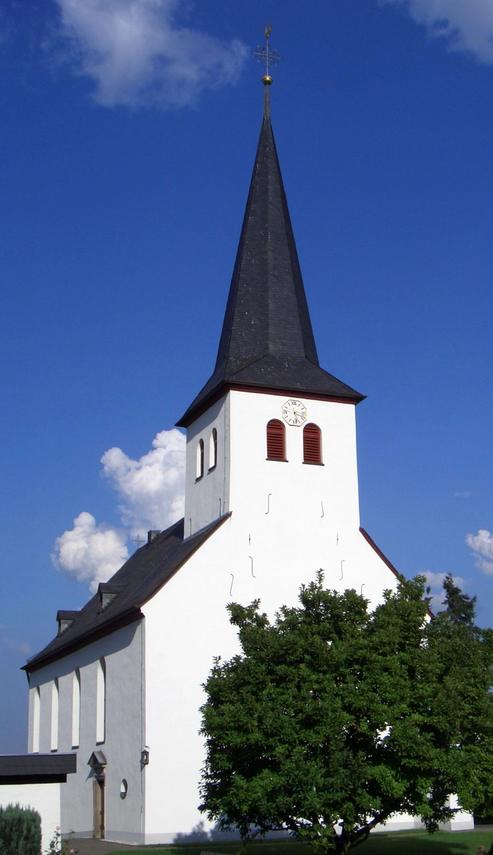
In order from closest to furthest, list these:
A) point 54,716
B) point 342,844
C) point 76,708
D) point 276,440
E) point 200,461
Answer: point 342,844
point 276,440
point 200,461
point 76,708
point 54,716

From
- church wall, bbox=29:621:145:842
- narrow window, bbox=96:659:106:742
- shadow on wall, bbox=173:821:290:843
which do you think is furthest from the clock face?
shadow on wall, bbox=173:821:290:843

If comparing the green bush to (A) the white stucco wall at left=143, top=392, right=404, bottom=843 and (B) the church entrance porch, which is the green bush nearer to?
(A) the white stucco wall at left=143, top=392, right=404, bottom=843

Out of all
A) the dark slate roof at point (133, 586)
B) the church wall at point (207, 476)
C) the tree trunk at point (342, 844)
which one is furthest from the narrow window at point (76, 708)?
the tree trunk at point (342, 844)

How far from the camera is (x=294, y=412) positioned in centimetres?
3184

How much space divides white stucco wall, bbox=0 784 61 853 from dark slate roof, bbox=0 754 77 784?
7.1 inches

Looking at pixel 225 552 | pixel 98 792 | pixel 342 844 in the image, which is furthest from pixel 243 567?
pixel 342 844

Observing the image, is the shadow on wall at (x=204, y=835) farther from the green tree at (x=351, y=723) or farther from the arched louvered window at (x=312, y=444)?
the arched louvered window at (x=312, y=444)

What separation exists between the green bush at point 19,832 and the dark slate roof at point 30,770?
20.2ft

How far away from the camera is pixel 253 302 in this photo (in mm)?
34031

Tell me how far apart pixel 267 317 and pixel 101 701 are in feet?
45.9

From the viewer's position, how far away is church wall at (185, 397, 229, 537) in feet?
102

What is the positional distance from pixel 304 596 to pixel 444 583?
3521 cm

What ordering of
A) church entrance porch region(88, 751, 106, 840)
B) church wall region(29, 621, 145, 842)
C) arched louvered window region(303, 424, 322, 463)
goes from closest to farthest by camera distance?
church wall region(29, 621, 145, 842)
church entrance porch region(88, 751, 106, 840)
arched louvered window region(303, 424, 322, 463)

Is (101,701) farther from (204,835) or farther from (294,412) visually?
(294,412)
